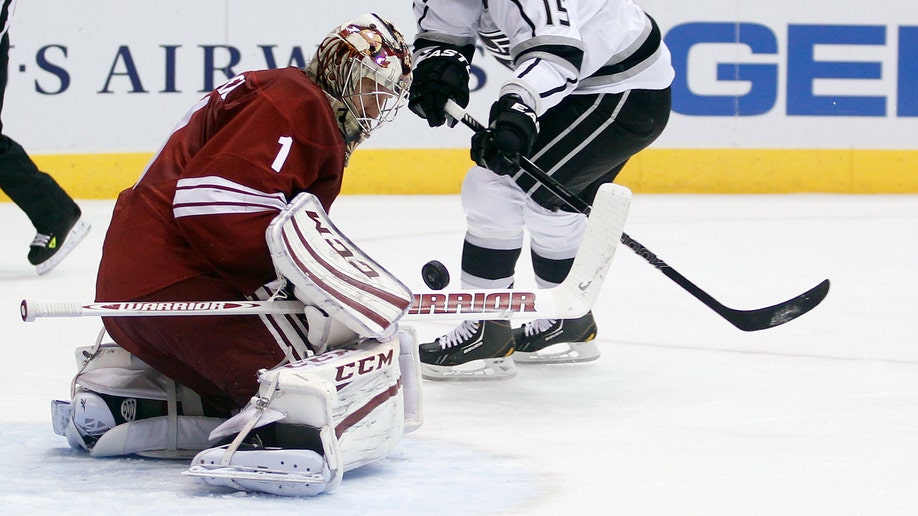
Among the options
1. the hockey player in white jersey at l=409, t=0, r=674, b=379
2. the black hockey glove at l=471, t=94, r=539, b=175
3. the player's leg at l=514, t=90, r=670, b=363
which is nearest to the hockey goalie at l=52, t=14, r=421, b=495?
the black hockey glove at l=471, t=94, r=539, b=175

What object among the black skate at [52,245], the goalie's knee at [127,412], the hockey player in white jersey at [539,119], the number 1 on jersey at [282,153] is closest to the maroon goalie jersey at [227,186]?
the number 1 on jersey at [282,153]

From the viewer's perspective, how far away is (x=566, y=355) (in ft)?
9.28

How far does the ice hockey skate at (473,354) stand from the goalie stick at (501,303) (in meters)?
0.42

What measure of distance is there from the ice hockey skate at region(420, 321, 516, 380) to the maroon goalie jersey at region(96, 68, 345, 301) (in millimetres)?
754

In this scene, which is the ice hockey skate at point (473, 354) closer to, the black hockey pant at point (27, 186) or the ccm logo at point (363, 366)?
the ccm logo at point (363, 366)

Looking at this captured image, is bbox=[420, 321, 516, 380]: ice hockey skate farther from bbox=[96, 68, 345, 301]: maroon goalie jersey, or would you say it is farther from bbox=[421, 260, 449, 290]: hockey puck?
bbox=[96, 68, 345, 301]: maroon goalie jersey

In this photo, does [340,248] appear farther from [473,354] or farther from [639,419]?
[473,354]

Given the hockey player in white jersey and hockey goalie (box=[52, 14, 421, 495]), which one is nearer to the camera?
hockey goalie (box=[52, 14, 421, 495])

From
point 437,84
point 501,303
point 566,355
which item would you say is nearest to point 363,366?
point 501,303

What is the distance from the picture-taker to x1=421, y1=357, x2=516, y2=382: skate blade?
2.63 m

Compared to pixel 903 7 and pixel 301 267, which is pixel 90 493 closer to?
pixel 301 267

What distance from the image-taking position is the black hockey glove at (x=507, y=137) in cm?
241

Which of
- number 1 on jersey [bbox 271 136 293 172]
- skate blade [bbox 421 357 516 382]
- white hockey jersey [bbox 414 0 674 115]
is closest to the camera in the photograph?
number 1 on jersey [bbox 271 136 293 172]

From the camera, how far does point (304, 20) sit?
5.70 metres
